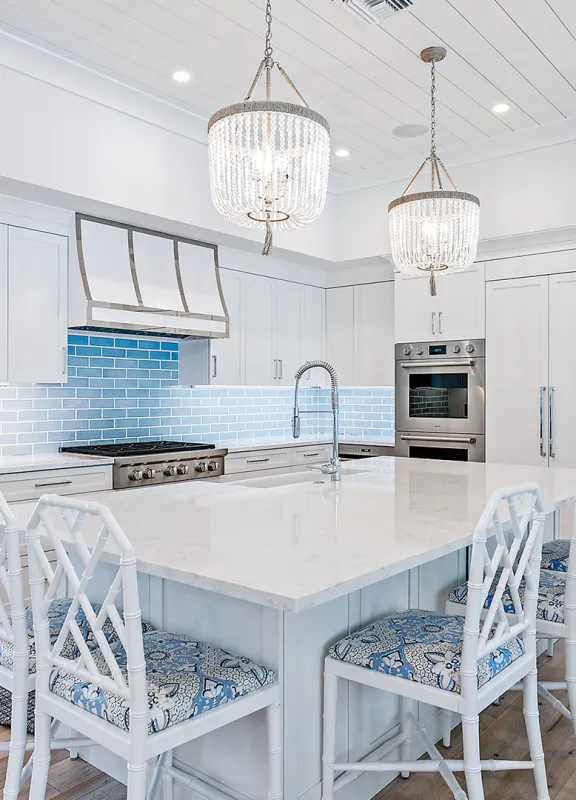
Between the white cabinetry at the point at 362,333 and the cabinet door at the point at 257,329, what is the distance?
→ 0.75m

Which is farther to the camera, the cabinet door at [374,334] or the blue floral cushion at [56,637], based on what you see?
the cabinet door at [374,334]

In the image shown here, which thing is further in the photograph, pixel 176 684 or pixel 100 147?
pixel 100 147

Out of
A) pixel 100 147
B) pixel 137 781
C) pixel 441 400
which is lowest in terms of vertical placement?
pixel 137 781

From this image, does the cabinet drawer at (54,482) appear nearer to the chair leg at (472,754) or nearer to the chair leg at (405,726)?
the chair leg at (405,726)

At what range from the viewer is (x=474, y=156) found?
461cm

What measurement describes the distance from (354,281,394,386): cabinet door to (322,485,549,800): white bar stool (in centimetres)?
354

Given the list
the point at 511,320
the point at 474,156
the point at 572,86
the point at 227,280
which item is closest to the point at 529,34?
the point at 572,86

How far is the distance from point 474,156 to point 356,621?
3.68 meters

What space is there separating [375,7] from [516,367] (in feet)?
8.40

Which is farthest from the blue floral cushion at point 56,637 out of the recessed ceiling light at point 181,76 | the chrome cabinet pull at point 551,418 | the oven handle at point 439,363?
the oven handle at point 439,363

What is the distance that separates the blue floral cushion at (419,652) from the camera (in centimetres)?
163

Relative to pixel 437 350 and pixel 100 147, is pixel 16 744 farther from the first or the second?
pixel 437 350

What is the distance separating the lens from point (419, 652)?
169cm

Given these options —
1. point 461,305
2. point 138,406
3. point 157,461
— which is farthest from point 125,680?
point 461,305
